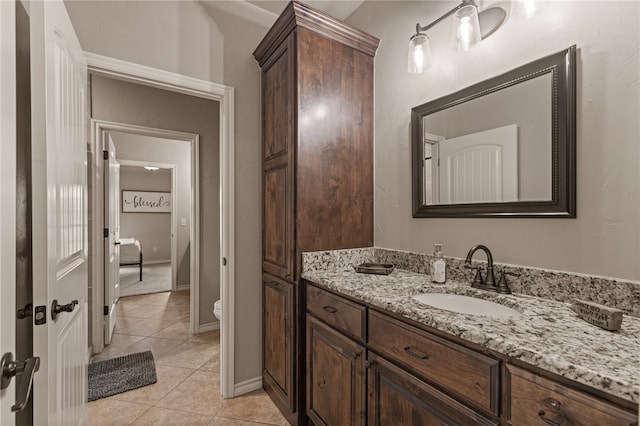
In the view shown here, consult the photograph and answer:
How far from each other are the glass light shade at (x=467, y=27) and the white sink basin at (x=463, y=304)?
112 centimetres

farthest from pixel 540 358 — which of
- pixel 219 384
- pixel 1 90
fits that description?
pixel 219 384

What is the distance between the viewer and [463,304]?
1.34 metres

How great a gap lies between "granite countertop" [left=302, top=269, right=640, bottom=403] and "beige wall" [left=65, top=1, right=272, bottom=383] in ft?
3.44

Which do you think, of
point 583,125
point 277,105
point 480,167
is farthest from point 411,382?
point 277,105

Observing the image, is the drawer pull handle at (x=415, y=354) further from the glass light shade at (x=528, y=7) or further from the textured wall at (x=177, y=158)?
the textured wall at (x=177, y=158)

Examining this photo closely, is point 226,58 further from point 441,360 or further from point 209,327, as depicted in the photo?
point 209,327

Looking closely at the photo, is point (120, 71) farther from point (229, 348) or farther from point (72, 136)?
point (229, 348)

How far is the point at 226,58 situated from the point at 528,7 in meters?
1.76

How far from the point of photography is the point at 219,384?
2250 mm

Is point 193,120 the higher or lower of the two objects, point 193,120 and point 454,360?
the higher

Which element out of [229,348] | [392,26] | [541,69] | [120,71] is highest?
[392,26]

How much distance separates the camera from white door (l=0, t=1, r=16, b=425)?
2.26ft

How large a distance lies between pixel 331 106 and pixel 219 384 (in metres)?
2.10

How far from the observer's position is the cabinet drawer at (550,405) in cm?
63
